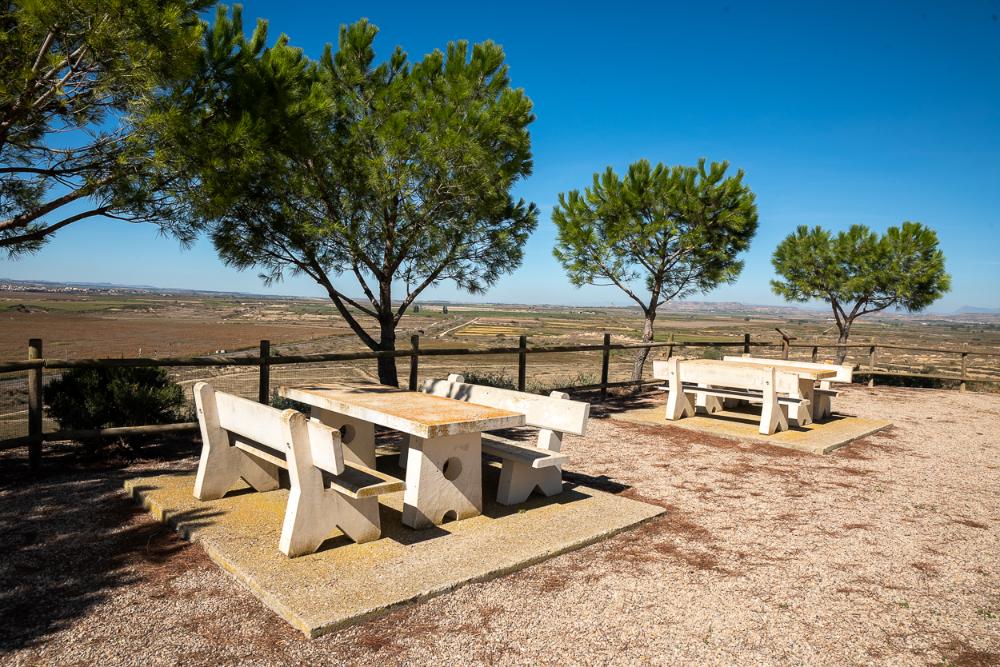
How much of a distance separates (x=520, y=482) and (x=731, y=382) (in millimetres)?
4184

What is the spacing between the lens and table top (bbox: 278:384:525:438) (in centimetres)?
369

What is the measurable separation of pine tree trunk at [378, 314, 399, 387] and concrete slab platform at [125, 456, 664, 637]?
3.64m

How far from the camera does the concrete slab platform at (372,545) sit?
3.01 m

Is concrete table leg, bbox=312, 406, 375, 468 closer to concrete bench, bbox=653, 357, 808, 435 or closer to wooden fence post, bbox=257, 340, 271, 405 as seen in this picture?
wooden fence post, bbox=257, 340, 271, 405

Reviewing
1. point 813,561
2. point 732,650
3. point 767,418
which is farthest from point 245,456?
point 767,418

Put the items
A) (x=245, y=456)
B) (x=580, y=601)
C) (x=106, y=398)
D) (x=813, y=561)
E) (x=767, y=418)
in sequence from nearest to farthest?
1. (x=580, y=601)
2. (x=813, y=561)
3. (x=245, y=456)
4. (x=106, y=398)
5. (x=767, y=418)

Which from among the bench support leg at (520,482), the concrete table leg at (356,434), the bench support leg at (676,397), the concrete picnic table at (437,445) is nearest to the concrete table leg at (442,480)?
the concrete picnic table at (437,445)

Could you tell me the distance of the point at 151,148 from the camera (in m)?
4.71

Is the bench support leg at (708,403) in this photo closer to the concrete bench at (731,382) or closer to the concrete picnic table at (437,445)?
the concrete bench at (731,382)

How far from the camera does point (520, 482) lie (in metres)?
4.57

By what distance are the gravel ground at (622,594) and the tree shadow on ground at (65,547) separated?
1 centimetres

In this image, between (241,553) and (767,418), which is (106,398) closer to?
(241,553)

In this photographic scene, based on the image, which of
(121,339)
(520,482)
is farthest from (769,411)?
(121,339)

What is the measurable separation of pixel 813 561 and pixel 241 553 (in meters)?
3.45
